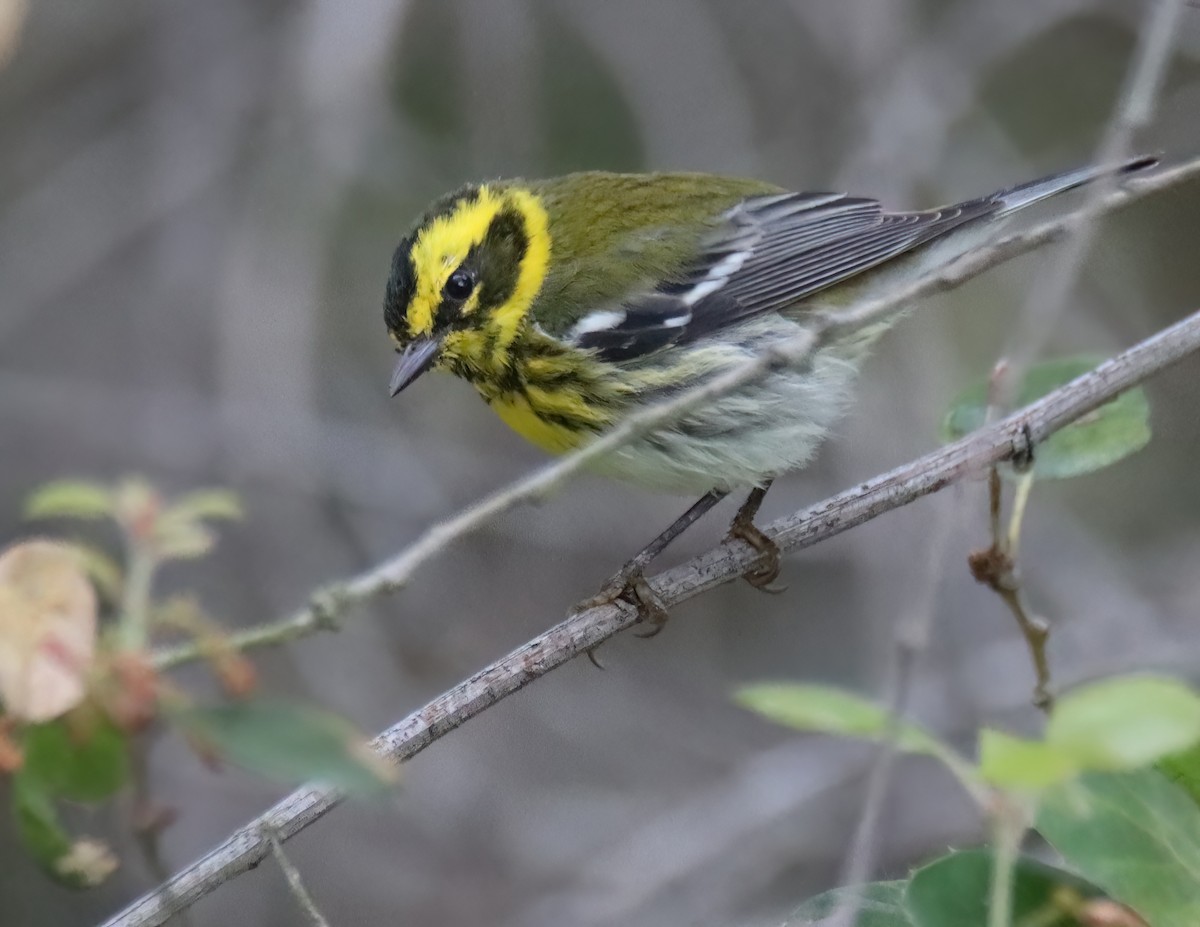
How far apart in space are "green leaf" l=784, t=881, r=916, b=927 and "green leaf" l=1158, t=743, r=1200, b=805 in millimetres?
307

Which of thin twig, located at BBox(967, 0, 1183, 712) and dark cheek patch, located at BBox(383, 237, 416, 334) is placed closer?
thin twig, located at BBox(967, 0, 1183, 712)

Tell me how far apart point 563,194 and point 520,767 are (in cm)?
240

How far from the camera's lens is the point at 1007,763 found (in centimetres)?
93

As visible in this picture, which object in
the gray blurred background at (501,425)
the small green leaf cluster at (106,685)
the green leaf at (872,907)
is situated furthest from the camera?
the gray blurred background at (501,425)

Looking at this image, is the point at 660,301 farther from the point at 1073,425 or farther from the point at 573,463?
the point at 573,463

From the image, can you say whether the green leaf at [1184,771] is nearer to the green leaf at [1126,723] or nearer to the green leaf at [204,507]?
the green leaf at [1126,723]

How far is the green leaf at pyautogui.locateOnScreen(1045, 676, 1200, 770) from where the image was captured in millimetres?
911

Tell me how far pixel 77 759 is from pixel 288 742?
0.25 m

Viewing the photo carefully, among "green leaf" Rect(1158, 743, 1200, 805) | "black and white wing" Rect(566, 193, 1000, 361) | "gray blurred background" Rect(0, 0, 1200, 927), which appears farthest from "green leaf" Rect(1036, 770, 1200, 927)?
"gray blurred background" Rect(0, 0, 1200, 927)

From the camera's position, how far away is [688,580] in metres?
2.82

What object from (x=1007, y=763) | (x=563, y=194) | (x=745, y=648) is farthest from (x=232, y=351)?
(x=1007, y=763)

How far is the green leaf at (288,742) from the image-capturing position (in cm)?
98

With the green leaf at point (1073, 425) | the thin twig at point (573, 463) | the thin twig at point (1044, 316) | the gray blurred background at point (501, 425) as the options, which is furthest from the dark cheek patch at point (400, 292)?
the thin twig at point (573, 463)

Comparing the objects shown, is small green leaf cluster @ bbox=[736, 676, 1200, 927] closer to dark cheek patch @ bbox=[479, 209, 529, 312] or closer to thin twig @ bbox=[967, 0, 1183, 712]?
thin twig @ bbox=[967, 0, 1183, 712]
